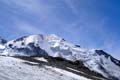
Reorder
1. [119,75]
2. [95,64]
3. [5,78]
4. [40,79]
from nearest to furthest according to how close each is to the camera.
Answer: [5,78]
[40,79]
[119,75]
[95,64]

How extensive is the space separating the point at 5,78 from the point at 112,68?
172616mm

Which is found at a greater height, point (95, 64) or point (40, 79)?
point (95, 64)

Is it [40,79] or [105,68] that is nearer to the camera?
[40,79]

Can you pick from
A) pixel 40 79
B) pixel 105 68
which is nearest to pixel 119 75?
pixel 105 68

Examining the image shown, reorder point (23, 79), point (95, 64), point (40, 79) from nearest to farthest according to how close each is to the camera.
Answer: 1. point (23, 79)
2. point (40, 79)
3. point (95, 64)

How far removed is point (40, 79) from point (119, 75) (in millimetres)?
154632

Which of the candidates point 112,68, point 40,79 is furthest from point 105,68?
point 40,79

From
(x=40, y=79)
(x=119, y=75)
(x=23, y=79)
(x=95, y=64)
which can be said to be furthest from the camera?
(x=95, y=64)

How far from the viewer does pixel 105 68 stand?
18662cm

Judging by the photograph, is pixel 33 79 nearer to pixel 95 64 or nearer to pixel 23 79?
pixel 23 79

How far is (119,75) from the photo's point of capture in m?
179

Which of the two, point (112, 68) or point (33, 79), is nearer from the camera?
point (33, 79)

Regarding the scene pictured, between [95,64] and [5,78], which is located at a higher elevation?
[95,64]

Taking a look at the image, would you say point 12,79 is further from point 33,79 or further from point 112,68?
point 112,68
